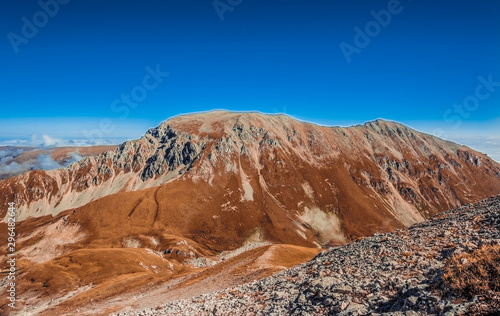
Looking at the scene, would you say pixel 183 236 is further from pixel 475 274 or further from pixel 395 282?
pixel 475 274

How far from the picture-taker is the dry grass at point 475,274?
12.4 meters

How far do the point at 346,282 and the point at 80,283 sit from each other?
6063 cm

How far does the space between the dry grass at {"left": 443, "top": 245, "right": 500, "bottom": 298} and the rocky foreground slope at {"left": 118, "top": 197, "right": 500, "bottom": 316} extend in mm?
35

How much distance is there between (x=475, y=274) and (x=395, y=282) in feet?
14.1

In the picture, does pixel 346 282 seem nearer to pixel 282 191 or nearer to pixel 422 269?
pixel 422 269

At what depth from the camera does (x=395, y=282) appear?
16578 millimetres

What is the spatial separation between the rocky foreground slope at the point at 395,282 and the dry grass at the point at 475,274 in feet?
0.12

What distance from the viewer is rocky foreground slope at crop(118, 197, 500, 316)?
1298cm

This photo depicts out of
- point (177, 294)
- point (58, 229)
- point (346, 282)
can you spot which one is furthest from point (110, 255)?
point (58, 229)

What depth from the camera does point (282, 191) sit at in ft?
631

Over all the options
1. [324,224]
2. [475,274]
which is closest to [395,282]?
[475,274]

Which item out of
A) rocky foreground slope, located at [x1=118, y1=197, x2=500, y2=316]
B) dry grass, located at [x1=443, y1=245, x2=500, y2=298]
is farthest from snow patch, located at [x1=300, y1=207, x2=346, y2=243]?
dry grass, located at [x1=443, y1=245, x2=500, y2=298]

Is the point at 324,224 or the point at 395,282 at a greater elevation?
the point at 395,282

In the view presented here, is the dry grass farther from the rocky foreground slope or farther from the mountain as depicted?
the mountain
